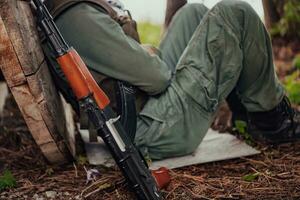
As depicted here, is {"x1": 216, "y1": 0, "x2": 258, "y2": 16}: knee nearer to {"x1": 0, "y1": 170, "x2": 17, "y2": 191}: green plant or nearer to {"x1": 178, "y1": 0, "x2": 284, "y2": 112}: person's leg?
{"x1": 178, "y1": 0, "x2": 284, "y2": 112}: person's leg

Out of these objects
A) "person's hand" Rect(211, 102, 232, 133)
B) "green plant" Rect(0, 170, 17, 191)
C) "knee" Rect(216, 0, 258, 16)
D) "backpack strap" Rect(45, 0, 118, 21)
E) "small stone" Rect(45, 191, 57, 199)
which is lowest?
"person's hand" Rect(211, 102, 232, 133)

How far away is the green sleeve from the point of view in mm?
3062

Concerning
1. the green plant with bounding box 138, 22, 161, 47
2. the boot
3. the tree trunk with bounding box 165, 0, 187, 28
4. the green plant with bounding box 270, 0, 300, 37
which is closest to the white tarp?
the boot

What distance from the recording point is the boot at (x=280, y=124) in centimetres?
372

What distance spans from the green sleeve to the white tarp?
0.55 metres

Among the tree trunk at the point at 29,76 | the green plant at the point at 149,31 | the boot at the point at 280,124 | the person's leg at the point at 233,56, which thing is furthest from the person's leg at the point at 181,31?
the green plant at the point at 149,31

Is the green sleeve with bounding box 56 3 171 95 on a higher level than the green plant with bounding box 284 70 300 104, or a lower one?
higher

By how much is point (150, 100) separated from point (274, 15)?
319cm

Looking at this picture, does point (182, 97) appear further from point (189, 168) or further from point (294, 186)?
point (294, 186)

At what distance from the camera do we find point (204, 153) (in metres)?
3.60

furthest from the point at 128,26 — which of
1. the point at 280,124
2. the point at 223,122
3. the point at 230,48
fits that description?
the point at 223,122

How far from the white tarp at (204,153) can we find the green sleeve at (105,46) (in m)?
0.55

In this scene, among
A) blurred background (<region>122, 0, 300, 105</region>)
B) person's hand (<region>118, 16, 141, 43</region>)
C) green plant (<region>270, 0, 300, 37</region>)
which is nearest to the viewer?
person's hand (<region>118, 16, 141, 43</region>)

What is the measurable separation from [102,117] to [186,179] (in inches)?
27.9
